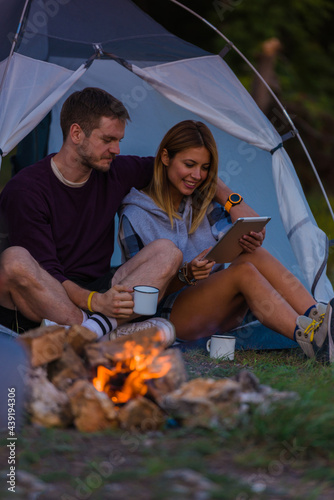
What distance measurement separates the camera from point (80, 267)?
329 centimetres

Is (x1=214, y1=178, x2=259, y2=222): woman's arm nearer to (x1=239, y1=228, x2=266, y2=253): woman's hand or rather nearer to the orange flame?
(x1=239, y1=228, x2=266, y2=253): woman's hand

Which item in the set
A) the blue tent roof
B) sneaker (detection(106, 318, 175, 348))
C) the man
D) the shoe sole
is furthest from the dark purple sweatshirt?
the shoe sole

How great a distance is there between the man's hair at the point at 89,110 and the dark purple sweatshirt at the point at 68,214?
222 millimetres

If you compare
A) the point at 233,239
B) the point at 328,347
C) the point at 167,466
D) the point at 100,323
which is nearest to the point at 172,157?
the point at 233,239

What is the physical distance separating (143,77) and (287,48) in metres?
6.71

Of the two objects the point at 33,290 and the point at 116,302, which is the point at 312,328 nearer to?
the point at 116,302

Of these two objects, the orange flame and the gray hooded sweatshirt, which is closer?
the orange flame

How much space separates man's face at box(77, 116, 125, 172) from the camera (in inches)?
127

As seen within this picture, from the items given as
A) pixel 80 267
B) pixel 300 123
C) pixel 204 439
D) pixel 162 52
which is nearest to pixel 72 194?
pixel 80 267

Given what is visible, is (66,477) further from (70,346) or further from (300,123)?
(300,123)

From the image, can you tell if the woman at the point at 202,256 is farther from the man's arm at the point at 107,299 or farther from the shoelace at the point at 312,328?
the man's arm at the point at 107,299

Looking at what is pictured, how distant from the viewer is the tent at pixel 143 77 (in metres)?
3.18

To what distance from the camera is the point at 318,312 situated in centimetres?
307

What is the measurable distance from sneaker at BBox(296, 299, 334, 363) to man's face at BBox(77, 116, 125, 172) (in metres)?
1.16
